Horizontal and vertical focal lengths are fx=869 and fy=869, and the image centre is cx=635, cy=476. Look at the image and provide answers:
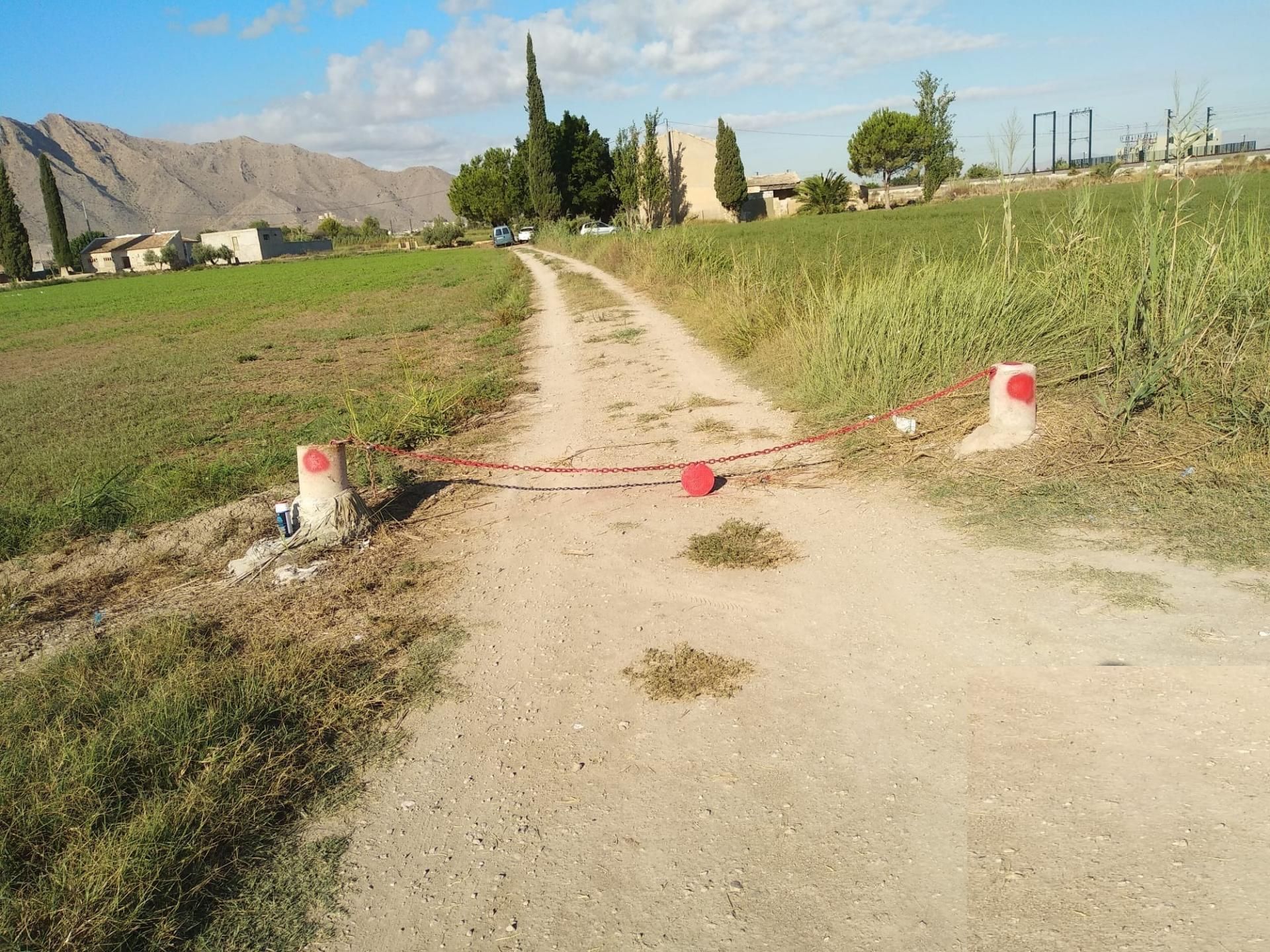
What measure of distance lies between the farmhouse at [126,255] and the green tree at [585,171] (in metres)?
42.7

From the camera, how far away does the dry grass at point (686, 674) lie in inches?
143

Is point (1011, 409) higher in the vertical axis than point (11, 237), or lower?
lower

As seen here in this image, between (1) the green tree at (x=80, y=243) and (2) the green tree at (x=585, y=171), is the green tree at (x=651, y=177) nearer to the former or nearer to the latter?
(2) the green tree at (x=585, y=171)

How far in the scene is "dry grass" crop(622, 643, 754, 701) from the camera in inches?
143

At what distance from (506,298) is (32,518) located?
16.0m

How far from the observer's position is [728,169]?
63656 millimetres

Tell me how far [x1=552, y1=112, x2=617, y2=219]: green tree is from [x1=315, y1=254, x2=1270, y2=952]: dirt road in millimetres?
62125

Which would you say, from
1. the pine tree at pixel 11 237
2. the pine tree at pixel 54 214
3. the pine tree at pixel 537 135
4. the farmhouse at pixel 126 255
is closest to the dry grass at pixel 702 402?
the pine tree at pixel 537 135

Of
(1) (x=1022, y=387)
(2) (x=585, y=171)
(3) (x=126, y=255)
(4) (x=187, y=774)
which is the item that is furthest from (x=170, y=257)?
(4) (x=187, y=774)

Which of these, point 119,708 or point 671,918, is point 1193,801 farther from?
point 119,708

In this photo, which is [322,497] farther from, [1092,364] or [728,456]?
[1092,364]

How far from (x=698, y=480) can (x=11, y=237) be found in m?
79.8

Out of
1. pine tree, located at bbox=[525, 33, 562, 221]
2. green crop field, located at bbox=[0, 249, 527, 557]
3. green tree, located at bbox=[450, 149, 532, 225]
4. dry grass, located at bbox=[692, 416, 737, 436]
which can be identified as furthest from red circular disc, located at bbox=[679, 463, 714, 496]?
green tree, located at bbox=[450, 149, 532, 225]

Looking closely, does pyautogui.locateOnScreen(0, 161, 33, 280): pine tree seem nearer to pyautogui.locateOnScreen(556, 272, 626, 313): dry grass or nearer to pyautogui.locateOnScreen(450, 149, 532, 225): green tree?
pyautogui.locateOnScreen(450, 149, 532, 225): green tree
